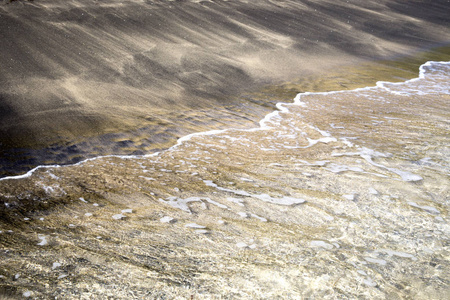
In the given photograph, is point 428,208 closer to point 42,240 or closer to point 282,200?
point 282,200

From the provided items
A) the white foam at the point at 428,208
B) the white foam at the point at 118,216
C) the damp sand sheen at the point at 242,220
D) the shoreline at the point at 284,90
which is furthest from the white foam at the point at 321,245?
the shoreline at the point at 284,90

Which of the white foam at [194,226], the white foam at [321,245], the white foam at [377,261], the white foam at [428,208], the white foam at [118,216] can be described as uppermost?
the white foam at [428,208]

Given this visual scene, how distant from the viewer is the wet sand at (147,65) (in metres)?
3.75

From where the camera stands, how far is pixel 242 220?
8.60ft

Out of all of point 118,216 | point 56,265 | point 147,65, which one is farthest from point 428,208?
point 147,65

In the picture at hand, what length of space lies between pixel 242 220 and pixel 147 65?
308 cm

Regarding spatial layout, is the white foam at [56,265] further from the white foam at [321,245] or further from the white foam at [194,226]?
the white foam at [321,245]

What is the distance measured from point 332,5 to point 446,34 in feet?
8.91

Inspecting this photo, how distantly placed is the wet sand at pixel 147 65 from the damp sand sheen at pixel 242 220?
1.40ft

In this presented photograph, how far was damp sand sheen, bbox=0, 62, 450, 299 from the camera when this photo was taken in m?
2.04

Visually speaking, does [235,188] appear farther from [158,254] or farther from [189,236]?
[158,254]

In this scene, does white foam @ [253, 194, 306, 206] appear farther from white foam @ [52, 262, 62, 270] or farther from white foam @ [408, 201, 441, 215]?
white foam @ [52, 262, 62, 270]

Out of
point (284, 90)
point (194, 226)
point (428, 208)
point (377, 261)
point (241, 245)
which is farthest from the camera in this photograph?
point (284, 90)

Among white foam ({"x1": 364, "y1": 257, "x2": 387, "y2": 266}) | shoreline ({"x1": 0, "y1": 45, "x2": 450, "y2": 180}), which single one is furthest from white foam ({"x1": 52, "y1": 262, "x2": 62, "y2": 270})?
white foam ({"x1": 364, "y1": 257, "x2": 387, "y2": 266})
